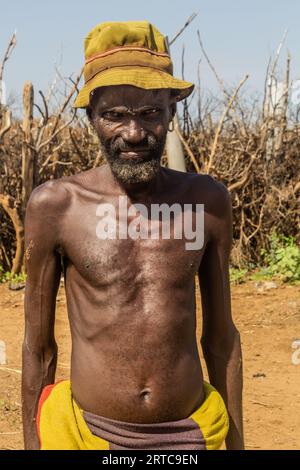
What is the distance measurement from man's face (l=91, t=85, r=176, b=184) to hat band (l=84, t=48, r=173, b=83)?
6cm

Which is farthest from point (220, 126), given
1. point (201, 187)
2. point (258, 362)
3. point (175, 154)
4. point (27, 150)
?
point (201, 187)

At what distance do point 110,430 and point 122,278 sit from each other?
1.31 ft

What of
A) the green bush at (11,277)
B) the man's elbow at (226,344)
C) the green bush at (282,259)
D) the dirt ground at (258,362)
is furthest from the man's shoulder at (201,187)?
the green bush at (11,277)

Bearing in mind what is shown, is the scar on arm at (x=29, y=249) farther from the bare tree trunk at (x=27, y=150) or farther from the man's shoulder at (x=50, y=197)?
the bare tree trunk at (x=27, y=150)

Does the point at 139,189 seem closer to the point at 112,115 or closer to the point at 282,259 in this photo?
the point at 112,115

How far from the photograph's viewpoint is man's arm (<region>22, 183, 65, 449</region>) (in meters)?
2.12

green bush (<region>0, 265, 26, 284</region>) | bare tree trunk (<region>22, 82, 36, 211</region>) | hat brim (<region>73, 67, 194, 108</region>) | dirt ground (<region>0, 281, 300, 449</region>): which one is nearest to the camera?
hat brim (<region>73, 67, 194, 108</region>)

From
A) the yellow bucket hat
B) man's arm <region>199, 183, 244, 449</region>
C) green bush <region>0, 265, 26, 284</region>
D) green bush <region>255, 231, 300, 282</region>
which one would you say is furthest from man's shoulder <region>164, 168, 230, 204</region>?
green bush <region>0, 265, 26, 284</region>

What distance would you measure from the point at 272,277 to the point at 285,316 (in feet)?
4.40

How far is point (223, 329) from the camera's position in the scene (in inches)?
90.2

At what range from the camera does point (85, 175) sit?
2.21 meters

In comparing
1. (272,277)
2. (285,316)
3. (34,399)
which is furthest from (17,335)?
(34,399)

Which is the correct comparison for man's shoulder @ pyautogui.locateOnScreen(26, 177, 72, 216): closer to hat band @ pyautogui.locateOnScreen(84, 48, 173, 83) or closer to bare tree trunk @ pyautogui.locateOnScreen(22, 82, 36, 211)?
hat band @ pyautogui.locateOnScreen(84, 48, 173, 83)
